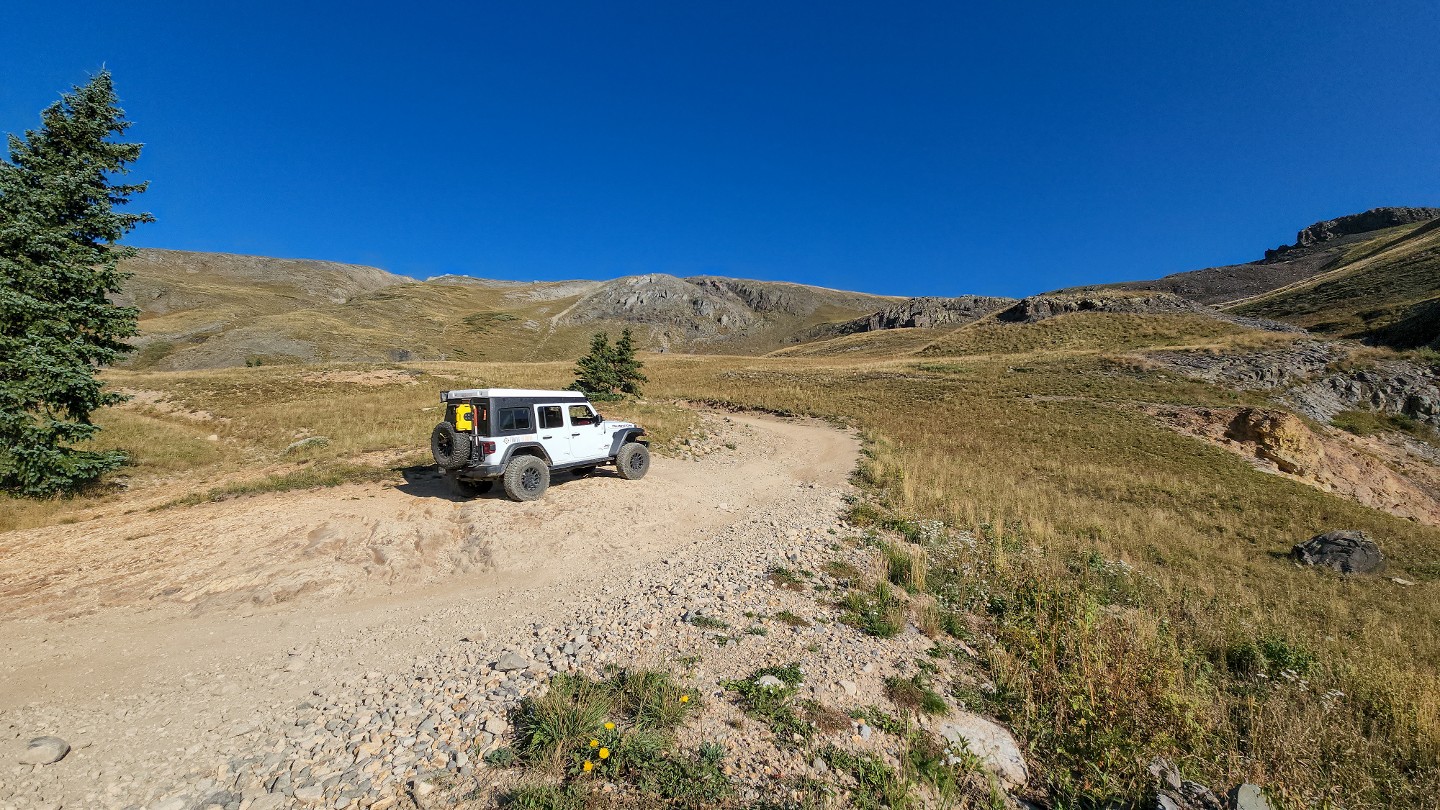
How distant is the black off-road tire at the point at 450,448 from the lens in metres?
10.7

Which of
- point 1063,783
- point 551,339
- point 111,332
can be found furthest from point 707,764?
point 551,339

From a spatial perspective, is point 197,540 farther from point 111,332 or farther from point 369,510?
point 111,332

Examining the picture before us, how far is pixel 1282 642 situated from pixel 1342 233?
234 meters

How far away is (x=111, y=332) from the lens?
1206cm

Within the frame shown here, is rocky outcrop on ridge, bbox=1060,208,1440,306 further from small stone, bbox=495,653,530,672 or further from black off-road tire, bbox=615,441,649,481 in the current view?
small stone, bbox=495,653,530,672

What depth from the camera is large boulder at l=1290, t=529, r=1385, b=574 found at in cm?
1102

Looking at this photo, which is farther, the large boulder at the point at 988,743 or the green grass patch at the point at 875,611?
the green grass patch at the point at 875,611

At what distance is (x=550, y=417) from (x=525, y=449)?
1.02m

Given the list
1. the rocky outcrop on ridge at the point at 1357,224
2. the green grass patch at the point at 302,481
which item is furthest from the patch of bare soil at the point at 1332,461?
the rocky outcrop on ridge at the point at 1357,224

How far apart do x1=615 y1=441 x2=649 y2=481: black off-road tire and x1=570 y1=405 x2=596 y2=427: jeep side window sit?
121cm

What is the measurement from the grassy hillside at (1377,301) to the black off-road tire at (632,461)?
178ft

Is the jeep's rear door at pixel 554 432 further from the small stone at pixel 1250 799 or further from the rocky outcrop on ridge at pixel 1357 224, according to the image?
the rocky outcrop on ridge at pixel 1357 224

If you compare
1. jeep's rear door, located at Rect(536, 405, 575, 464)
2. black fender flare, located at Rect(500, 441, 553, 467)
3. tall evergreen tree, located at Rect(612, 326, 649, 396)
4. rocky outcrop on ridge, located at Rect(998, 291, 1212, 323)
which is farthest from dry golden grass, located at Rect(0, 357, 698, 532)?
rocky outcrop on ridge, located at Rect(998, 291, 1212, 323)

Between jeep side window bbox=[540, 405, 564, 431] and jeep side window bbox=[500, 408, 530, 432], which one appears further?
jeep side window bbox=[540, 405, 564, 431]
